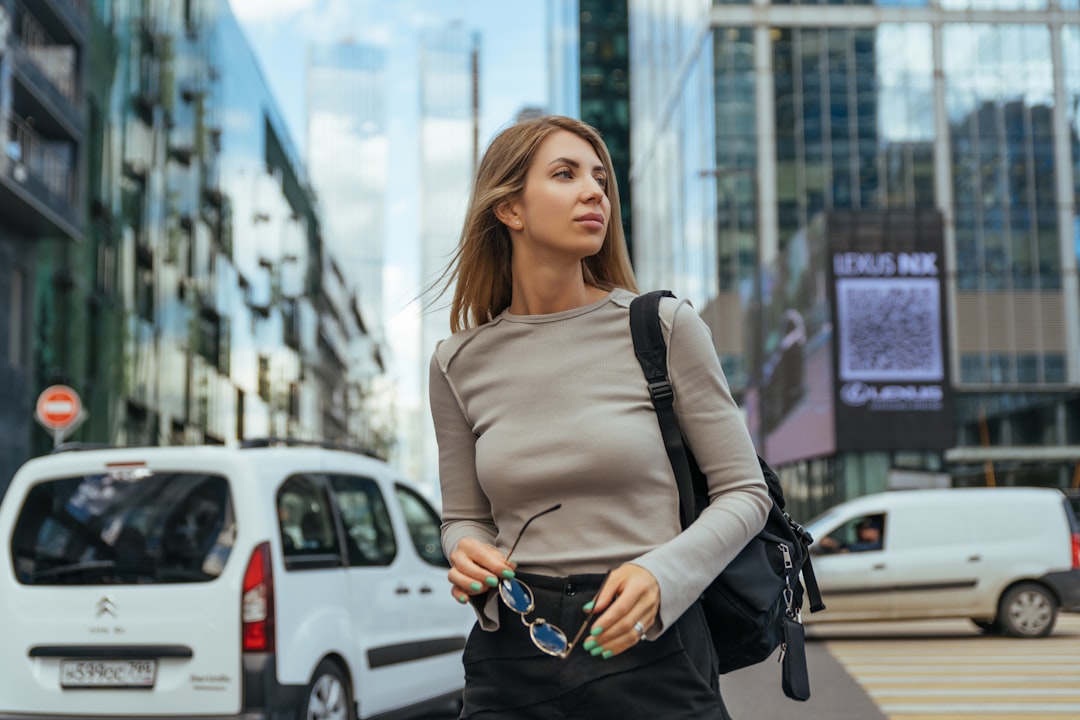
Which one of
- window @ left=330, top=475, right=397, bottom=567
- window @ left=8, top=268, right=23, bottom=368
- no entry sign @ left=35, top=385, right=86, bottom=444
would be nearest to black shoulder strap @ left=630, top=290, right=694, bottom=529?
window @ left=330, top=475, right=397, bottom=567

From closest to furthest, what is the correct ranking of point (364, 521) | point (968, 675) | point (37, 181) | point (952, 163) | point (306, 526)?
point (306, 526) < point (364, 521) < point (968, 675) < point (37, 181) < point (952, 163)

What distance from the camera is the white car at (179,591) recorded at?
6.45 m

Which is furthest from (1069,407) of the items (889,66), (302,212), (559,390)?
(559,390)

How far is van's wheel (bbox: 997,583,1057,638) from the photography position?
15727mm

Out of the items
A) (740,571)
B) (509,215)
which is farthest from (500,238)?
(740,571)

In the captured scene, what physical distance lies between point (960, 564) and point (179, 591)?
37.8 feet

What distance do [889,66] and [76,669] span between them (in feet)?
158

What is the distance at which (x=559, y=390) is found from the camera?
2230 millimetres

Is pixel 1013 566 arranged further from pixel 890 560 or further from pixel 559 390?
pixel 559 390

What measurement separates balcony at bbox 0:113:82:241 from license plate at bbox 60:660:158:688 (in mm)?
20746

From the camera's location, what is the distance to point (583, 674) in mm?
2104

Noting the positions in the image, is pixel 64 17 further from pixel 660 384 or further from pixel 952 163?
pixel 952 163

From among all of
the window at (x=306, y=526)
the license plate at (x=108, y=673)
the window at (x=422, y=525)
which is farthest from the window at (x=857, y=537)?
the license plate at (x=108, y=673)

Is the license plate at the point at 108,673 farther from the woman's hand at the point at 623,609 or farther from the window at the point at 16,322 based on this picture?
the window at the point at 16,322
